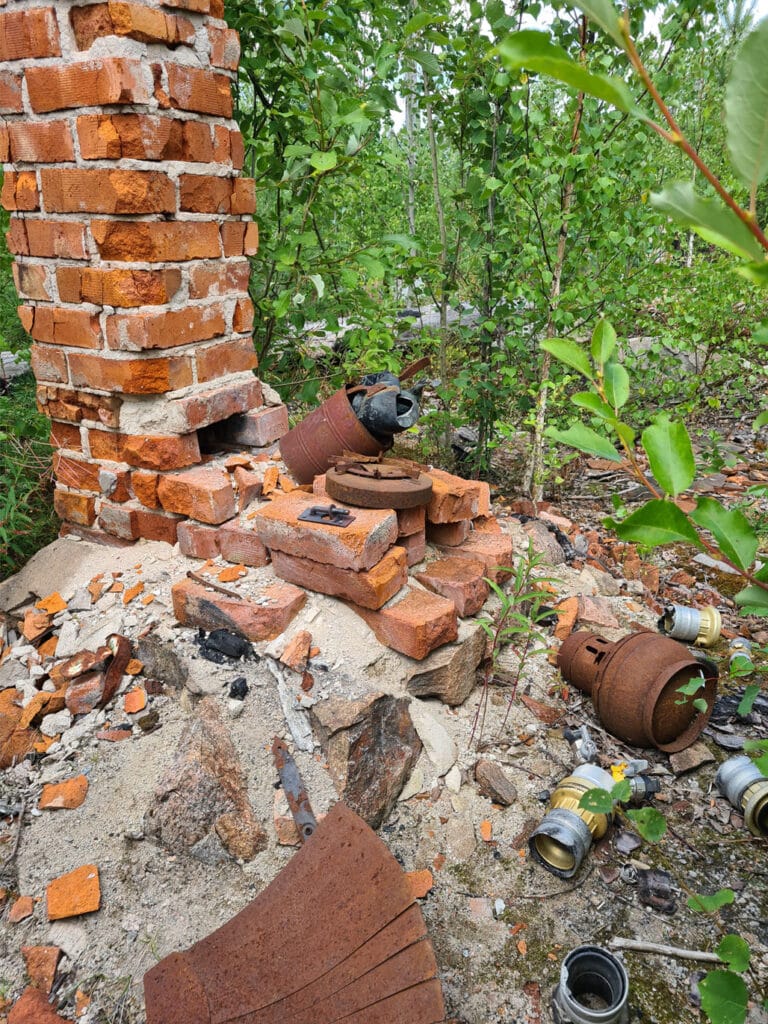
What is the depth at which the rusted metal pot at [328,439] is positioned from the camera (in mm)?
2572

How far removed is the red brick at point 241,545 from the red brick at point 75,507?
57cm

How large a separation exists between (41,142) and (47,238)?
0.29 meters

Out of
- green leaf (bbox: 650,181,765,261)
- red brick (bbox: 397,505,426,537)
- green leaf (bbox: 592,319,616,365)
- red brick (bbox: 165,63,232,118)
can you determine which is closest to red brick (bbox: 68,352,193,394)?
red brick (bbox: 165,63,232,118)

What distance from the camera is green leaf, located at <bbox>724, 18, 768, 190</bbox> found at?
569mm

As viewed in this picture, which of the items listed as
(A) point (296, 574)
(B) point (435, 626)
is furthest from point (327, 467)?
(B) point (435, 626)

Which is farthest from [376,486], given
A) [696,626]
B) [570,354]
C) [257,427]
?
[696,626]

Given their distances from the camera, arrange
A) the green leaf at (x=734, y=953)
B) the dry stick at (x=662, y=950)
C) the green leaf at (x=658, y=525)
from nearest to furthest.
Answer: the green leaf at (x=658, y=525), the green leaf at (x=734, y=953), the dry stick at (x=662, y=950)

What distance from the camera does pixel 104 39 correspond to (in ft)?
6.48

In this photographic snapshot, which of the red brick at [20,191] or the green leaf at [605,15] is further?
the red brick at [20,191]

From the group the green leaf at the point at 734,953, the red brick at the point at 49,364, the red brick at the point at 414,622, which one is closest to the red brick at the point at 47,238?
the red brick at the point at 49,364

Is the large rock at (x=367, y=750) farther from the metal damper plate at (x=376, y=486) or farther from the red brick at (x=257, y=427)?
the red brick at (x=257, y=427)

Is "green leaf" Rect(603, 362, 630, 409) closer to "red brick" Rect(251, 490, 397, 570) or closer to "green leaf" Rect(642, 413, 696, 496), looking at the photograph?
"green leaf" Rect(642, 413, 696, 496)

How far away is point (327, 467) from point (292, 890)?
151 centimetres

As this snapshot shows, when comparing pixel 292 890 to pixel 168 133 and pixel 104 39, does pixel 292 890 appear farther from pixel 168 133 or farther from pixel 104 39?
pixel 104 39
